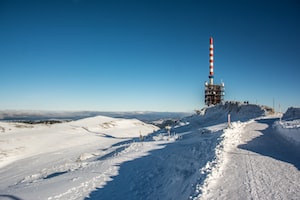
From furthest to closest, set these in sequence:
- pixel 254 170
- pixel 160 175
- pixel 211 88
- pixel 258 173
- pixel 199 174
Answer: pixel 211 88 < pixel 160 175 < pixel 199 174 < pixel 254 170 < pixel 258 173

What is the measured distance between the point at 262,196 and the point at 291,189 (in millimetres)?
1183

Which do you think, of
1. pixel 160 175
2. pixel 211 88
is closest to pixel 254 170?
pixel 160 175

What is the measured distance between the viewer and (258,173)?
9820mm

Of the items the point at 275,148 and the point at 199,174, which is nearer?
the point at 199,174

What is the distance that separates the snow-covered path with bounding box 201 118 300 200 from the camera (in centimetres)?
821

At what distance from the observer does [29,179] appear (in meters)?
20.8

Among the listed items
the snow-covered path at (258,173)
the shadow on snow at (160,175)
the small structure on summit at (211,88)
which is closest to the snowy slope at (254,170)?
the snow-covered path at (258,173)

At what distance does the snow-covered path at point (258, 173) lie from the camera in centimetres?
821

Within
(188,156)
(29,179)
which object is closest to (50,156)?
(29,179)

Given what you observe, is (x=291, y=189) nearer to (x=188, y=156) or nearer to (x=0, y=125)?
(x=188, y=156)

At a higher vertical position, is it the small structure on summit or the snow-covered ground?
the small structure on summit

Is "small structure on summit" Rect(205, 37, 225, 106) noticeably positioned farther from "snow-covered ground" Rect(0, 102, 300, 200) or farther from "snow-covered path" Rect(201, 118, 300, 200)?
"snow-covered path" Rect(201, 118, 300, 200)

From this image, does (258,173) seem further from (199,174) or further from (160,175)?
(160,175)

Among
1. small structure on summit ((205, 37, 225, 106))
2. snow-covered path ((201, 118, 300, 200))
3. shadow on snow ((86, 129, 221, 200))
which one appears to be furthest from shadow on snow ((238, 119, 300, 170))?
small structure on summit ((205, 37, 225, 106))
